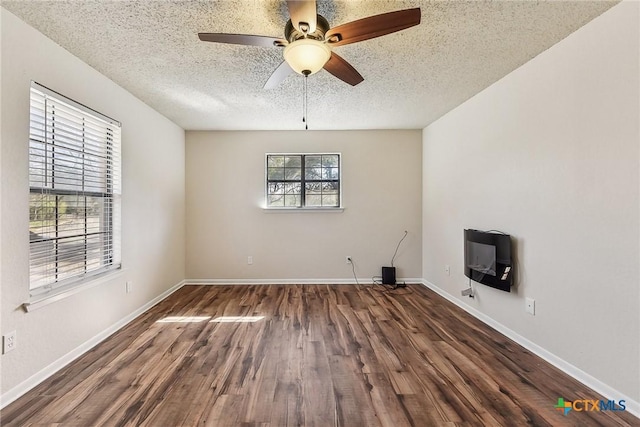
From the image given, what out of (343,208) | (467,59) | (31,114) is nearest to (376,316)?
(343,208)

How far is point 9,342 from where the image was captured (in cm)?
164

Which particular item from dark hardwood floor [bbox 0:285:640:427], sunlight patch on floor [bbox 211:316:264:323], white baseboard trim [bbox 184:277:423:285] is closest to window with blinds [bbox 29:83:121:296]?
dark hardwood floor [bbox 0:285:640:427]

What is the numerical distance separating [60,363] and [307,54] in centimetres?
287

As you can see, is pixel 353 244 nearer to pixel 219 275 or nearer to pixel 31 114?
pixel 219 275

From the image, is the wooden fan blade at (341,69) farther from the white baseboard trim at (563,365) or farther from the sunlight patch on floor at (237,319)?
the white baseboard trim at (563,365)

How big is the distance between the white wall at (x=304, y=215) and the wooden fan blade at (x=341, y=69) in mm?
2177

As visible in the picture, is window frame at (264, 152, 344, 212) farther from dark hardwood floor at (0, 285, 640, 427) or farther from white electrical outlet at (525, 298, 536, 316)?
white electrical outlet at (525, 298, 536, 316)

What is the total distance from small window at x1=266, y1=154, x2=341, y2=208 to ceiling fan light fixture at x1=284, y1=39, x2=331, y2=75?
2.62 metres

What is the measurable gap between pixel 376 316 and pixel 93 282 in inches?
110

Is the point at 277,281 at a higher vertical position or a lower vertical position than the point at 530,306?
lower

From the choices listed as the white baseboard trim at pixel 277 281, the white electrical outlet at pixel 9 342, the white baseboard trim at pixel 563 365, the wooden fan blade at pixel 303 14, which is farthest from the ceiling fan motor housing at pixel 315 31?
the white baseboard trim at pixel 277 281

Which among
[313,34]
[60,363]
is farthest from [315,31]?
[60,363]

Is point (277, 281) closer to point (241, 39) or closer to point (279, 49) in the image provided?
point (279, 49)

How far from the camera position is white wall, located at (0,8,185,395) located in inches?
65.2
